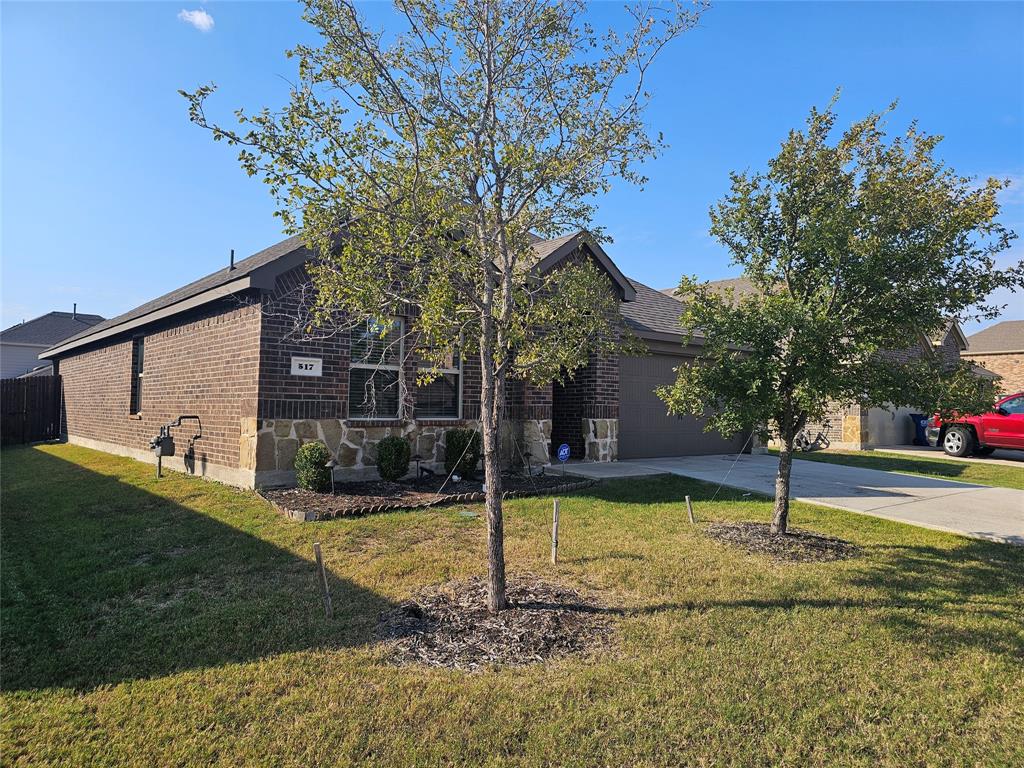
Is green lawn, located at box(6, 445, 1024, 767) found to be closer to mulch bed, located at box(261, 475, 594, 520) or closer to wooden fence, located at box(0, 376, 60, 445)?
mulch bed, located at box(261, 475, 594, 520)

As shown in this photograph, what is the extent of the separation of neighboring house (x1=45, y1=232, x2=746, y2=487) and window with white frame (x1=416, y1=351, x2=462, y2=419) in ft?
0.07

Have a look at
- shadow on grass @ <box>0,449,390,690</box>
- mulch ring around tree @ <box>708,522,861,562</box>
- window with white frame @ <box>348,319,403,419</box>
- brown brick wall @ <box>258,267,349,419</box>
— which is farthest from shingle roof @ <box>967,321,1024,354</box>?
shadow on grass @ <box>0,449,390,690</box>

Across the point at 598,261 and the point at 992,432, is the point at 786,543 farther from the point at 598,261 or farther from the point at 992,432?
the point at 992,432

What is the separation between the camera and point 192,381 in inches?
426

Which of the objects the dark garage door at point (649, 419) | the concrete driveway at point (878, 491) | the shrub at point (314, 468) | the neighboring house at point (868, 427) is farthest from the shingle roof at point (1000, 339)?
the shrub at point (314, 468)

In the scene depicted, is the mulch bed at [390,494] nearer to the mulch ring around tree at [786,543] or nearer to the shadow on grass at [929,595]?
the mulch ring around tree at [786,543]

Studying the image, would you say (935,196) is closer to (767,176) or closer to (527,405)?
(767,176)

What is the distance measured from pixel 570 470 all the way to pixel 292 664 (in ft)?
26.2

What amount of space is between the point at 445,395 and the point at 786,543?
20.6 ft

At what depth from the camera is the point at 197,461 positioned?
10.5m

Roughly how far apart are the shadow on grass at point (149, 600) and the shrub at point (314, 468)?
4.02ft

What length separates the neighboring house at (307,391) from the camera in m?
8.77

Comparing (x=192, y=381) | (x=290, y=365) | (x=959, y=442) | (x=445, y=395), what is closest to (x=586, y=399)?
(x=445, y=395)

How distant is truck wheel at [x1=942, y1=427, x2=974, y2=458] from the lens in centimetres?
1686
